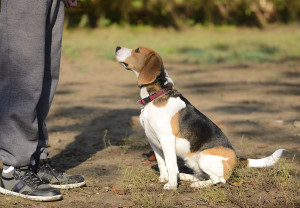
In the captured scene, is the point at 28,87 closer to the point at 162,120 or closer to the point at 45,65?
the point at 45,65

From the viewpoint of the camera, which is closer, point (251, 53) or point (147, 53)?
point (147, 53)

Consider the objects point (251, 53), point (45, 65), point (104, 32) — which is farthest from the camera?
point (104, 32)

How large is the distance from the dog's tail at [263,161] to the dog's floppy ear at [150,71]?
122 cm

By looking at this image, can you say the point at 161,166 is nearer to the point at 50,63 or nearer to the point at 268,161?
the point at 268,161

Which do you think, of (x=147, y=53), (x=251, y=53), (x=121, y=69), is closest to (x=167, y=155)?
(x=147, y=53)

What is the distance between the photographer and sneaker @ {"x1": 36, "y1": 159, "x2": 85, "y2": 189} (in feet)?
14.3

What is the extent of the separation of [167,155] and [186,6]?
59.0ft

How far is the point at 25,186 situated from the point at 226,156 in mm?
1873

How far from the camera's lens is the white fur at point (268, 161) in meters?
4.50

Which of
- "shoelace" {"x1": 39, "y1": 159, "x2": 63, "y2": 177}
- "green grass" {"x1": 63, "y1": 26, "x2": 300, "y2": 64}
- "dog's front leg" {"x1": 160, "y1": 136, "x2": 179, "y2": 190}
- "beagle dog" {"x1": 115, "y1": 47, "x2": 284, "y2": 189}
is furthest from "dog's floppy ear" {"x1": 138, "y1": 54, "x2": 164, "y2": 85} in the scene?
"green grass" {"x1": 63, "y1": 26, "x2": 300, "y2": 64}

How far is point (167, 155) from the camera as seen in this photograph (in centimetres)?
437

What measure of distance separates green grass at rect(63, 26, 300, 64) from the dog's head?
866 cm

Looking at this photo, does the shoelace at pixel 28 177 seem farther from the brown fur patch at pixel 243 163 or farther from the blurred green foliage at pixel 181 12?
the blurred green foliage at pixel 181 12

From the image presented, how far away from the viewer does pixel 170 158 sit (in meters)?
4.37
